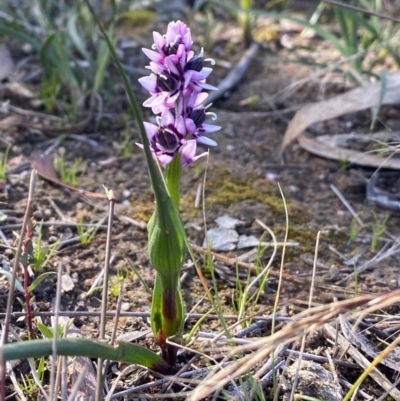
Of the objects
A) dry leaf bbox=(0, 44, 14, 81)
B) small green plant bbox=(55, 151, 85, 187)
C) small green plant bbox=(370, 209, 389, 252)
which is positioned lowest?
small green plant bbox=(370, 209, 389, 252)

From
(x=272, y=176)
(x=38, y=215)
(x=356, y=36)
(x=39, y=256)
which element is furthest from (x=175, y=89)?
(x=356, y=36)

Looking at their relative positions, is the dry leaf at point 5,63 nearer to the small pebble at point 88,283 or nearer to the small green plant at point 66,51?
the small green plant at point 66,51

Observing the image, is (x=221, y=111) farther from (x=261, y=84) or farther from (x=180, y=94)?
(x=180, y=94)

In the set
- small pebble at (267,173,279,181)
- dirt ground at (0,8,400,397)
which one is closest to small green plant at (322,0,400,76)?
dirt ground at (0,8,400,397)

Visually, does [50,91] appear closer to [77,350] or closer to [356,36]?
[356,36]

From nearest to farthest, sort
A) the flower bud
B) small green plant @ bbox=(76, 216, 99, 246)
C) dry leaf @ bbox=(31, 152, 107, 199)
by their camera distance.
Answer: the flower bud < small green plant @ bbox=(76, 216, 99, 246) < dry leaf @ bbox=(31, 152, 107, 199)

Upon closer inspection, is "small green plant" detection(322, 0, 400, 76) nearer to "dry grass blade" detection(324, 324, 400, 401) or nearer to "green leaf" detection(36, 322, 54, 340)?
"dry grass blade" detection(324, 324, 400, 401)

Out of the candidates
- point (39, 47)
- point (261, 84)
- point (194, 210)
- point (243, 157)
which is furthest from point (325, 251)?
point (39, 47)
